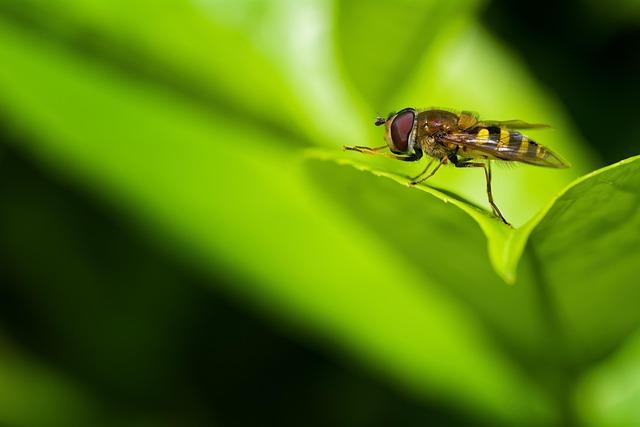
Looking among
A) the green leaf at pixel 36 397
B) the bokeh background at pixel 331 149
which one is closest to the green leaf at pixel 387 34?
the bokeh background at pixel 331 149

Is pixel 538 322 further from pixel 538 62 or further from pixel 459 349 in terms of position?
pixel 538 62

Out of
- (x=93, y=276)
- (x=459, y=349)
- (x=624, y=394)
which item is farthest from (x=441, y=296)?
(x=93, y=276)

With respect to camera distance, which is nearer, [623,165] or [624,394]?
[623,165]

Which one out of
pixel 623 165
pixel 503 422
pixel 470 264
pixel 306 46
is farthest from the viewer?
pixel 306 46

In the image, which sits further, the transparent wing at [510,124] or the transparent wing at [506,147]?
the transparent wing at [510,124]

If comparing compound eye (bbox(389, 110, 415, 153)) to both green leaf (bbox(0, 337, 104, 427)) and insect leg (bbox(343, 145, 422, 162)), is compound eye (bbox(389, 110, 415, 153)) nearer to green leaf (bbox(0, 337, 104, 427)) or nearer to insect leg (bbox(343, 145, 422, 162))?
insect leg (bbox(343, 145, 422, 162))

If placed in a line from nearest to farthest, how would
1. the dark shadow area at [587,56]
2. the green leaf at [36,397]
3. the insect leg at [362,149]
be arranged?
the insect leg at [362,149], the dark shadow area at [587,56], the green leaf at [36,397]

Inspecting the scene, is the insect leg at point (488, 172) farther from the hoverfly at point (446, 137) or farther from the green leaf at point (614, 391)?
the green leaf at point (614, 391)

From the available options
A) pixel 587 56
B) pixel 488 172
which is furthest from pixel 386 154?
pixel 587 56
